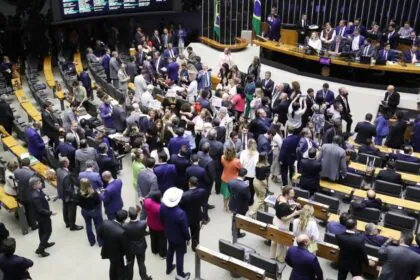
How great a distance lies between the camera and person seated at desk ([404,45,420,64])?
14531 millimetres

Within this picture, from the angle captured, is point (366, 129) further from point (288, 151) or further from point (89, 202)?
point (89, 202)

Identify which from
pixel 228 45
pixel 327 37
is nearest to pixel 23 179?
pixel 327 37

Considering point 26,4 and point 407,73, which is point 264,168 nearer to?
point 407,73

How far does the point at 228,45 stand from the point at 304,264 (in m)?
15.7

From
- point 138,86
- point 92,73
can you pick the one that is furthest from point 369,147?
point 92,73

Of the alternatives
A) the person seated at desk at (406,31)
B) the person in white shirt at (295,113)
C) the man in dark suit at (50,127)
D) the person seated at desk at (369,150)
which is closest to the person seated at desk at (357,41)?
the person seated at desk at (406,31)

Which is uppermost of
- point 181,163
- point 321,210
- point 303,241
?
point 303,241

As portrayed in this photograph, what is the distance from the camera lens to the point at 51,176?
359 inches

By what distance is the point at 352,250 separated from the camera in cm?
620

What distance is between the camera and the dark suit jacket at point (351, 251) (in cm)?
613

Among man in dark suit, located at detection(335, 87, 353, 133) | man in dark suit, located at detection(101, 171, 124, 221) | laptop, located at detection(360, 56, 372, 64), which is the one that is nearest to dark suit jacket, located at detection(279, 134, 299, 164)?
man in dark suit, located at detection(335, 87, 353, 133)

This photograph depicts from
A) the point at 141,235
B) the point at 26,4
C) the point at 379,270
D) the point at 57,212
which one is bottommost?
the point at 57,212

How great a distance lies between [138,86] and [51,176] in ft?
13.5

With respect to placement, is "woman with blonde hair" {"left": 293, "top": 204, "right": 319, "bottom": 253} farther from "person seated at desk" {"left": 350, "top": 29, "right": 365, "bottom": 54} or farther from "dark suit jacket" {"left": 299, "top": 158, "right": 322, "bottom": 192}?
"person seated at desk" {"left": 350, "top": 29, "right": 365, "bottom": 54}
